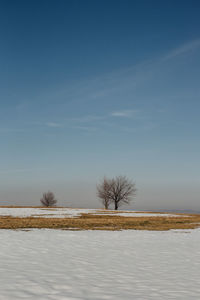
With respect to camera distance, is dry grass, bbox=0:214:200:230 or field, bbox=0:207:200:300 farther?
dry grass, bbox=0:214:200:230

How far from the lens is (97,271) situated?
8.75 m

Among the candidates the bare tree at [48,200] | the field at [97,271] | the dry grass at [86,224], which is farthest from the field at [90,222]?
the bare tree at [48,200]

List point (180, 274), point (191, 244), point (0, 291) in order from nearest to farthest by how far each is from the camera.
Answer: point (0, 291), point (180, 274), point (191, 244)

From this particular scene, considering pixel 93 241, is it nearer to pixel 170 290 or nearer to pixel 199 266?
pixel 199 266

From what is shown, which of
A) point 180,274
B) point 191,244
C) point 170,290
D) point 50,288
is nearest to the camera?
point 50,288

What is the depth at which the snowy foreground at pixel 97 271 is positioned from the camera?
252 inches

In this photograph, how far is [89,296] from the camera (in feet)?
20.1

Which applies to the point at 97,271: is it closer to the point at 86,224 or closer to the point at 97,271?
the point at 97,271

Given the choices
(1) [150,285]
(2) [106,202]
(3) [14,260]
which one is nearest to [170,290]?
(1) [150,285]

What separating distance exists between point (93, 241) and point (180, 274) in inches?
287

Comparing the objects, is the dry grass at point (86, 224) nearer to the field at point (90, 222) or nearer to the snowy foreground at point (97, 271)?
the field at point (90, 222)

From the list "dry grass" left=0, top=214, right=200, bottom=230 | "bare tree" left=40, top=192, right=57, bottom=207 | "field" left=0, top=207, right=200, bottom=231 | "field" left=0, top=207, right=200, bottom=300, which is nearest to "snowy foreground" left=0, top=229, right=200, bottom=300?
"field" left=0, top=207, right=200, bottom=300

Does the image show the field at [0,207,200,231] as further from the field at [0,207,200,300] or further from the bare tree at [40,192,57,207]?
the bare tree at [40,192,57,207]

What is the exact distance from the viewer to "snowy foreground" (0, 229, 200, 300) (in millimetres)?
6398
